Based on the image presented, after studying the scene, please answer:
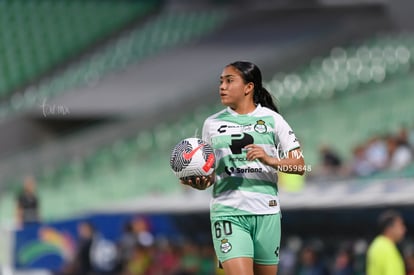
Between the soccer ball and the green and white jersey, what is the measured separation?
0.12 metres

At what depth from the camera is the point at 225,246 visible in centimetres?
739

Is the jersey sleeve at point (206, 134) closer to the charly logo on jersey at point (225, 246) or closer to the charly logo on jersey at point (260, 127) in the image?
the charly logo on jersey at point (260, 127)

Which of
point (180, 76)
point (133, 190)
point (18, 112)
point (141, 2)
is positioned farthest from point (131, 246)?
point (141, 2)

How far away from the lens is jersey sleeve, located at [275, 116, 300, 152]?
7.43 meters

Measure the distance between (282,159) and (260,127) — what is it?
A: 11.3 inches

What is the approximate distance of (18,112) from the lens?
92.3ft

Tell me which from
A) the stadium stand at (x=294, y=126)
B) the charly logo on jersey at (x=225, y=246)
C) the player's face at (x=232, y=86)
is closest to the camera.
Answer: the charly logo on jersey at (x=225, y=246)

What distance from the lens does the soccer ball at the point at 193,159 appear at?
730 cm

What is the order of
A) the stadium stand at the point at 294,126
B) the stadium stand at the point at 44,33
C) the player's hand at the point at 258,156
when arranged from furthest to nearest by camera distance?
the stadium stand at the point at 44,33, the stadium stand at the point at 294,126, the player's hand at the point at 258,156

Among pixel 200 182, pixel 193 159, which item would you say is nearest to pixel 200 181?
pixel 200 182

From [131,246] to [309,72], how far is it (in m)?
11.2

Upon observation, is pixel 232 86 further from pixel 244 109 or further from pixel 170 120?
pixel 170 120

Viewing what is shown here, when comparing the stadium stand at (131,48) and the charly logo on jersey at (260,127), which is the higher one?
the stadium stand at (131,48)

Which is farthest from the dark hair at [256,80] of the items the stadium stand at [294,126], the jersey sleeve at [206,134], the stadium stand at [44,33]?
the stadium stand at [44,33]
